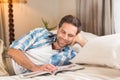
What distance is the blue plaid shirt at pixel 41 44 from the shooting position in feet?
5.57

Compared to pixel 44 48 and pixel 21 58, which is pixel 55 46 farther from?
pixel 21 58

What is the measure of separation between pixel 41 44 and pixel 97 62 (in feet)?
1.52

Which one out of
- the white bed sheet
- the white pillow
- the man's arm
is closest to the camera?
the white bed sheet

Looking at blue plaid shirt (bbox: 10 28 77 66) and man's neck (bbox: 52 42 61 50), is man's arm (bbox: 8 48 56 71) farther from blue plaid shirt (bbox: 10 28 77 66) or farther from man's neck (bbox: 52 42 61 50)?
man's neck (bbox: 52 42 61 50)

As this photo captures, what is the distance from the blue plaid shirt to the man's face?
0.08 m

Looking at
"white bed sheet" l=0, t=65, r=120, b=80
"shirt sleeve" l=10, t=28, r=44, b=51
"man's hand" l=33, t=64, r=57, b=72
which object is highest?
"shirt sleeve" l=10, t=28, r=44, b=51

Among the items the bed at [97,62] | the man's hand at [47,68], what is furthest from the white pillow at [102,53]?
the man's hand at [47,68]

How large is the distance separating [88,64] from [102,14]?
946 millimetres

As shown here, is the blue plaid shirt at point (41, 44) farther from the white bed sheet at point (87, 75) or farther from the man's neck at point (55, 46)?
the white bed sheet at point (87, 75)

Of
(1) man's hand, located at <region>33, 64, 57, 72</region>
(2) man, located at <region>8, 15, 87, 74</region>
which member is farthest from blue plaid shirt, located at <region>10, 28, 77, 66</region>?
(1) man's hand, located at <region>33, 64, 57, 72</region>

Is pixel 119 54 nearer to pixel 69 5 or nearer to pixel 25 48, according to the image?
pixel 25 48

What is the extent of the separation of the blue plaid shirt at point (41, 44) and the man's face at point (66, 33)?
0.08m

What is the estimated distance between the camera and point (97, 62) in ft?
5.04

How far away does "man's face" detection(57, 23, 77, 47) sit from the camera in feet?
5.67
